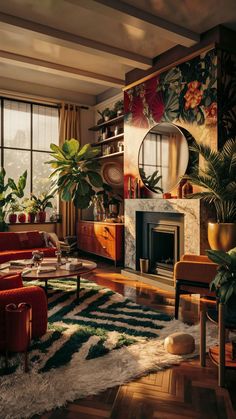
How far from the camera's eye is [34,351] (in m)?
2.52

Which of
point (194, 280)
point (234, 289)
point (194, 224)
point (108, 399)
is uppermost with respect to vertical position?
point (194, 224)

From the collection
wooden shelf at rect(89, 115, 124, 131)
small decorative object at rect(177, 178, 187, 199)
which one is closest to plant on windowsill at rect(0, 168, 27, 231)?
wooden shelf at rect(89, 115, 124, 131)

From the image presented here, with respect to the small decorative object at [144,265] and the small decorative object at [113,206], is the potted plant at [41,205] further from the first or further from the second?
the small decorative object at [144,265]

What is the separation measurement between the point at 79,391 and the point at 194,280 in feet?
5.25

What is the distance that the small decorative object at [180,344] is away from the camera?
99.8 inches

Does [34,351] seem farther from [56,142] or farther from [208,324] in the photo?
[56,142]

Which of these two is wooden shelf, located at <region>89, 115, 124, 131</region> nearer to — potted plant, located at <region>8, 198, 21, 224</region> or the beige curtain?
the beige curtain

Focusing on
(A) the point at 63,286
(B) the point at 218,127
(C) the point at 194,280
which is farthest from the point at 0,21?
(C) the point at 194,280

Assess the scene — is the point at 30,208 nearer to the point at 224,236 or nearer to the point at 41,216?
the point at 41,216

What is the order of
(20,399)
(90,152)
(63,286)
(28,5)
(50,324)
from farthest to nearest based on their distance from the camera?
1. (90,152)
2. (63,286)
3. (28,5)
4. (50,324)
5. (20,399)

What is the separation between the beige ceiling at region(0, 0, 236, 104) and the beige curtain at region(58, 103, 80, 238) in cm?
165

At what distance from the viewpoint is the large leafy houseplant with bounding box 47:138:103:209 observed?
21.5 feet

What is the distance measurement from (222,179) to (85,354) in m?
2.48

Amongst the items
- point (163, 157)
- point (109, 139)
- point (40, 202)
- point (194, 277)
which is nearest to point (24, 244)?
point (40, 202)
